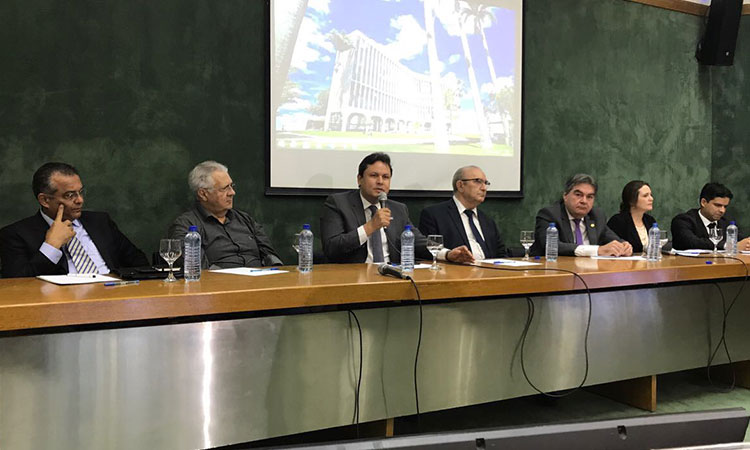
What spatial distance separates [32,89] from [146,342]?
6.95ft

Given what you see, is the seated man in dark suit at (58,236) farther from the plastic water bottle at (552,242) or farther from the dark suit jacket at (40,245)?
the plastic water bottle at (552,242)

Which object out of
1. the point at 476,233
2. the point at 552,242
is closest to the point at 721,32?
the point at 476,233

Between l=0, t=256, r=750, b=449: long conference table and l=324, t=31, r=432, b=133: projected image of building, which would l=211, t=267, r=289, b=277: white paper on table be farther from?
l=324, t=31, r=432, b=133: projected image of building

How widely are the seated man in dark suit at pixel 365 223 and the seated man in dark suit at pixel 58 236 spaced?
97cm

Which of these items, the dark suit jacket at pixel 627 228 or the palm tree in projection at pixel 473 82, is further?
the palm tree in projection at pixel 473 82

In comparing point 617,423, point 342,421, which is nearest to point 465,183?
point 342,421

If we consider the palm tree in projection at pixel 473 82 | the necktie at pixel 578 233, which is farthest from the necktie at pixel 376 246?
the palm tree in projection at pixel 473 82

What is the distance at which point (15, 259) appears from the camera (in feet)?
8.27

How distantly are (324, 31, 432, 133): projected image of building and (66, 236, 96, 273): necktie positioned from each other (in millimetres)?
1723

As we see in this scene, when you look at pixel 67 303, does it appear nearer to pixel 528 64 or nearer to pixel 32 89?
pixel 32 89

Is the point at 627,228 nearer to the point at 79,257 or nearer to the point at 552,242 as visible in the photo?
the point at 552,242

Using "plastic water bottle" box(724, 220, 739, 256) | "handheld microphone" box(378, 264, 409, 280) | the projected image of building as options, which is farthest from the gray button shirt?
"plastic water bottle" box(724, 220, 739, 256)

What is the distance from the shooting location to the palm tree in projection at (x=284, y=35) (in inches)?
148

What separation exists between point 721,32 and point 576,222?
9.64ft
